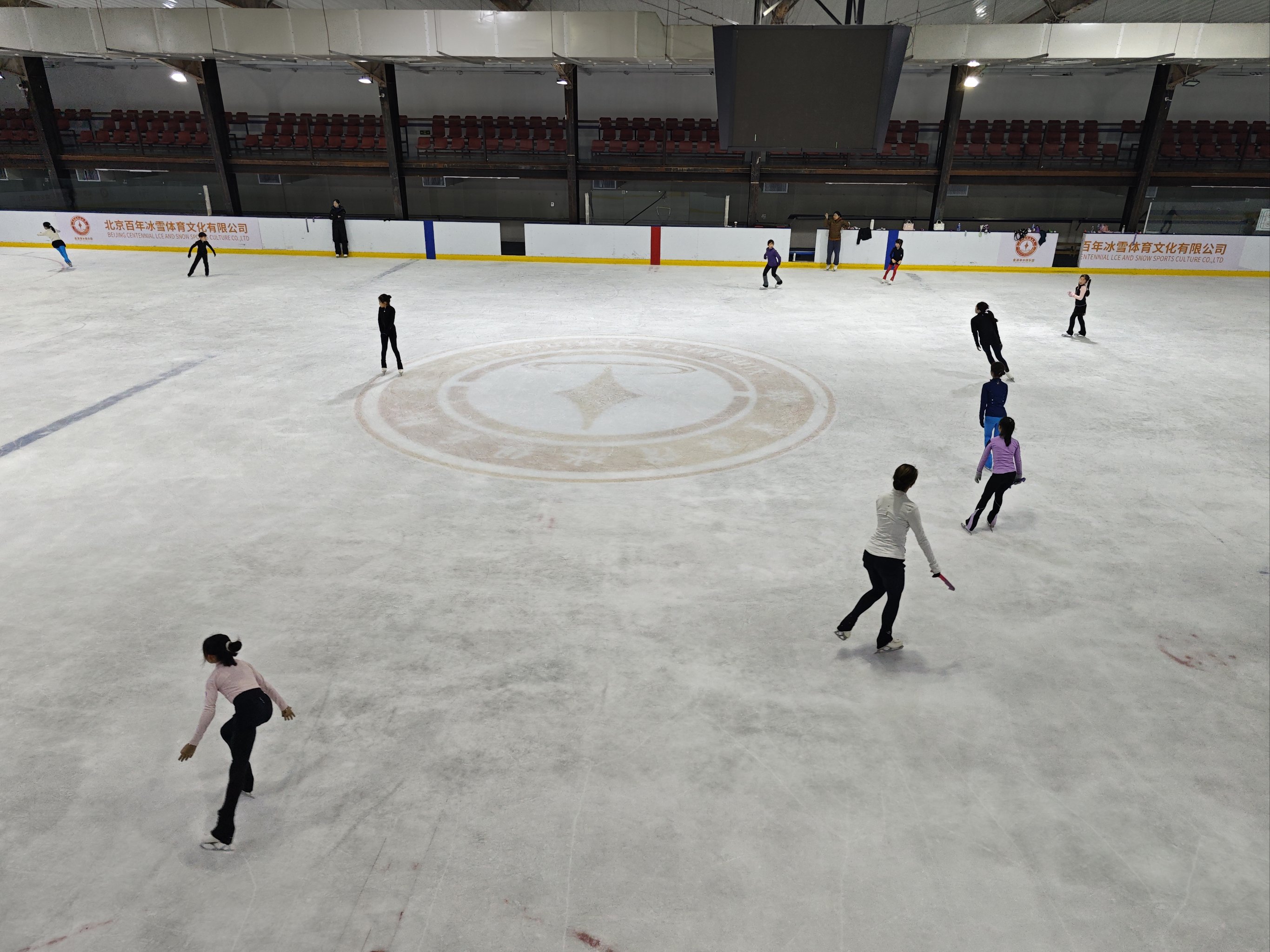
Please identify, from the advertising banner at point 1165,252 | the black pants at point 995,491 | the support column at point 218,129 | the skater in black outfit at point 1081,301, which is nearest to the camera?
the black pants at point 995,491

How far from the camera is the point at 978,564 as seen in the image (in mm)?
7715

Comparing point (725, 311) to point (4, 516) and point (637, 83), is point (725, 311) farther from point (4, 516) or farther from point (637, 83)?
point (637, 83)

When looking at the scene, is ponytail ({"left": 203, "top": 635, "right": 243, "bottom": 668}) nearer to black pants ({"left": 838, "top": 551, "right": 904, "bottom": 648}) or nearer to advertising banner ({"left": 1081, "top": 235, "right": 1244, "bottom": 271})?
black pants ({"left": 838, "top": 551, "right": 904, "bottom": 648})

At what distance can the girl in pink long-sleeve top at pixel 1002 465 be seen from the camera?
7.73m

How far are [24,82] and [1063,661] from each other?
3674 cm

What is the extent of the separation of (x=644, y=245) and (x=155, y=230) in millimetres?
16723

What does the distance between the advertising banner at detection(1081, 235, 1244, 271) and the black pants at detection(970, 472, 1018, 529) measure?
21311 mm

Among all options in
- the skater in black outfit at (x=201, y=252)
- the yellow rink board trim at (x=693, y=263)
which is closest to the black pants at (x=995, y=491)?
the yellow rink board trim at (x=693, y=263)

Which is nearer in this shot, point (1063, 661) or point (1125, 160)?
point (1063, 661)

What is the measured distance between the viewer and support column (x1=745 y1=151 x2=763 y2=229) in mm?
27516

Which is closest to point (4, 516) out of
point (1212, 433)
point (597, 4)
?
point (1212, 433)

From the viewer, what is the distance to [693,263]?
25547 mm

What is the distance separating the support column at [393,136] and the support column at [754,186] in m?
12.7

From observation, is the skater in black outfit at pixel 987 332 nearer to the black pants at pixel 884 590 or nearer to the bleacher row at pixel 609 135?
the black pants at pixel 884 590
